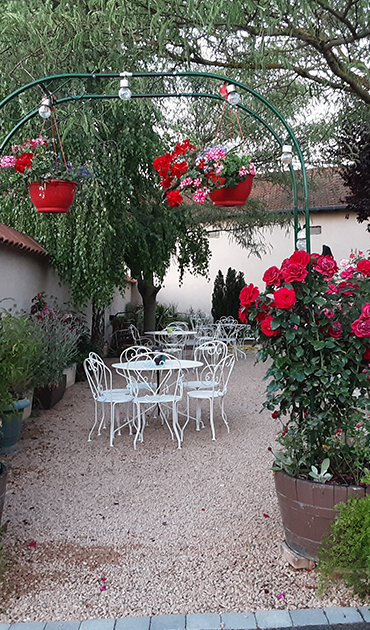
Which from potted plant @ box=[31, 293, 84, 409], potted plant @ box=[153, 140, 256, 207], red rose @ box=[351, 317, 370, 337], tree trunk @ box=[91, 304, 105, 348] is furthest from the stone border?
tree trunk @ box=[91, 304, 105, 348]

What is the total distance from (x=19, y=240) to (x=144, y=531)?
4.82 metres

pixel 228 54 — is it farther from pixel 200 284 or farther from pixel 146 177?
pixel 200 284

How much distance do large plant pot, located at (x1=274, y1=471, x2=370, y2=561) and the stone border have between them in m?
0.36

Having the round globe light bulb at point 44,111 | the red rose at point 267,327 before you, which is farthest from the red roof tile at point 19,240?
the red rose at point 267,327

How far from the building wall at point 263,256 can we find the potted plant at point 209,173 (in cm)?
1113

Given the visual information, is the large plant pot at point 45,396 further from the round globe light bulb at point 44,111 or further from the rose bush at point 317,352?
the rose bush at point 317,352

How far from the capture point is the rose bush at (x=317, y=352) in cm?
268

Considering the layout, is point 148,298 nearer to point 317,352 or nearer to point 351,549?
point 317,352

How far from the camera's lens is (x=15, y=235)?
7.22 m

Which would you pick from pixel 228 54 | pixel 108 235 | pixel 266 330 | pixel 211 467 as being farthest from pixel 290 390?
pixel 108 235

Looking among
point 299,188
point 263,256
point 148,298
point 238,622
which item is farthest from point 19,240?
point 263,256

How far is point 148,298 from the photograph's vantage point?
1179 cm

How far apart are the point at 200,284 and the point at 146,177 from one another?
323 inches

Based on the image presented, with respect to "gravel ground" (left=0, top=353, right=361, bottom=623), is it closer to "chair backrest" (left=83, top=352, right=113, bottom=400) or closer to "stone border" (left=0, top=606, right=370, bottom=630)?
"stone border" (left=0, top=606, right=370, bottom=630)
